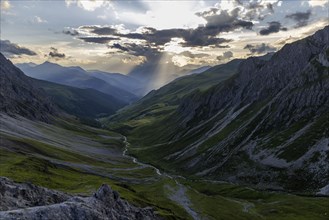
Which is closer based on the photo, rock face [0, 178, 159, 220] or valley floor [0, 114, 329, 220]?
rock face [0, 178, 159, 220]

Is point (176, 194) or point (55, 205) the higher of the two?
point (55, 205)

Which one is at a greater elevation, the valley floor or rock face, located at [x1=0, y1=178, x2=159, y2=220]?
rock face, located at [x1=0, y1=178, x2=159, y2=220]

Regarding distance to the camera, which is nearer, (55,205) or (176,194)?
(55,205)

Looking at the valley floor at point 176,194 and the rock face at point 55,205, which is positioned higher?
the rock face at point 55,205

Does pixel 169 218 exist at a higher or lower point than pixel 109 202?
lower

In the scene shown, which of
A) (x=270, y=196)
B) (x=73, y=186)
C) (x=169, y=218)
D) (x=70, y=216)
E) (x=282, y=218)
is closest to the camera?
(x=70, y=216)

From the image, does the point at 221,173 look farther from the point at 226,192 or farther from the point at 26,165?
the point at 26,165

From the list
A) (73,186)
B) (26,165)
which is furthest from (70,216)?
(26,165)

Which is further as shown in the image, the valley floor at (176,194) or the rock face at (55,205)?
the valley floor at (176,194)
